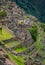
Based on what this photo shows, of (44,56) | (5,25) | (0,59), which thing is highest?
(0,59)

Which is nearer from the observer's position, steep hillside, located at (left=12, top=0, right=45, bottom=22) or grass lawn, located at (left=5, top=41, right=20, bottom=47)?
grass lawn, located at (left=5, top=41, right=20, bottom=47)

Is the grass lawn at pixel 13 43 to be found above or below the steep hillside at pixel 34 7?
above

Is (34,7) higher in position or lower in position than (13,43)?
lower

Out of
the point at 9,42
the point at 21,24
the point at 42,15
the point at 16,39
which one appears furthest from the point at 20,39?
the point at 42,15

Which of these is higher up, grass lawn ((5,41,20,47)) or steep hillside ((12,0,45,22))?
grass lawn ((5,41,20,47))

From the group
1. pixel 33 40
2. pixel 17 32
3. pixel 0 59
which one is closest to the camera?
pixel 0 59

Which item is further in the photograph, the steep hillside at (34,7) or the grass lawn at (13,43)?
the steep hillside at (34,7)

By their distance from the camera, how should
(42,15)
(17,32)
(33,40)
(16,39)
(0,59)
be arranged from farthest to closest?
(42,15)
(33,40)
(17,32)
(16,39)
(0,59)

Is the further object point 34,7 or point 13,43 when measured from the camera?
point 34,7

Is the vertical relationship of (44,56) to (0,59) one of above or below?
below

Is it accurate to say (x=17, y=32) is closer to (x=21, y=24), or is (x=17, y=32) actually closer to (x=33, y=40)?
(x=33, y=40)

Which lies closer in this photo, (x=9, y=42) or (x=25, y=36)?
(x=9, y=42)
